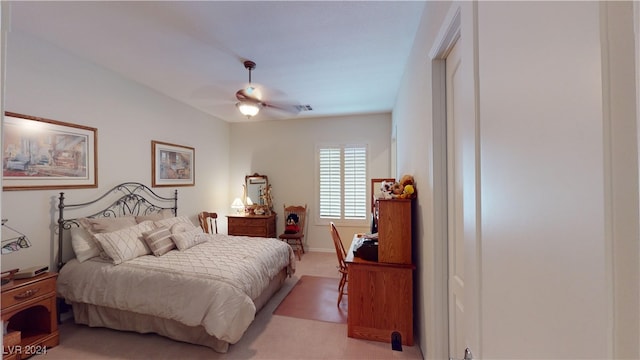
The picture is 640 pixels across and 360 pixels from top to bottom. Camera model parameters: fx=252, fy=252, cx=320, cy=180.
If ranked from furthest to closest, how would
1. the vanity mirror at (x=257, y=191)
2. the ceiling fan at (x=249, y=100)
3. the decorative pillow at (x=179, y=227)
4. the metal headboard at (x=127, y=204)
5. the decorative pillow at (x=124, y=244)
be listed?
the vanity mirror at (x=257, y=191), the decorative pillow at (x=179, y=227), the ceiling fan at (x=249, y=100), the metal headboard at (x=127, y=204), the decorative pillow at (x=124, y=244)

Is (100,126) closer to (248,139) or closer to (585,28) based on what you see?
(248,139)

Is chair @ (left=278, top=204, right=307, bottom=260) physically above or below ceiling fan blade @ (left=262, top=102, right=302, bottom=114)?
below

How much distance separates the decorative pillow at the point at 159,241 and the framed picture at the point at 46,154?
0.90 metres

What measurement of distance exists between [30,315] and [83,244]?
0.66 meters

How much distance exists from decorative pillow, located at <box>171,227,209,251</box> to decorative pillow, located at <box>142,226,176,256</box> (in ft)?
0.22

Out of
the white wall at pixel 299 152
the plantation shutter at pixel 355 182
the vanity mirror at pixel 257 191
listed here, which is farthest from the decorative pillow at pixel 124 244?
the plantation shutter at pixel 355 182

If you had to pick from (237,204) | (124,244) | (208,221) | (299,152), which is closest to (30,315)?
(124,244)

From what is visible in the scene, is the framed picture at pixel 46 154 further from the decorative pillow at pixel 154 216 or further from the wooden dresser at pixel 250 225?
the wooden dresser at pixel 250 225

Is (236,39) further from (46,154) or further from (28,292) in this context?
(28,292)

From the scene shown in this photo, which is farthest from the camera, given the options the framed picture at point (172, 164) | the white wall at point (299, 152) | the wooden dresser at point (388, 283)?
the white wall at point (299, 152)

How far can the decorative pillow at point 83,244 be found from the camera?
8.20ft

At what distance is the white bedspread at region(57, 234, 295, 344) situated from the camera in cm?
206

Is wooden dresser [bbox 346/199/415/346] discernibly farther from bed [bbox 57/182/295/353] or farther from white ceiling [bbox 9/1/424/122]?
white ceiling [bbox 9/1/424/122]

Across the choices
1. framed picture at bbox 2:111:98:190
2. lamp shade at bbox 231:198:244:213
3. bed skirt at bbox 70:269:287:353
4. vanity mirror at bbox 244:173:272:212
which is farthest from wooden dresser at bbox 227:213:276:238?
bed skirt at bbox 70:269:287:353
